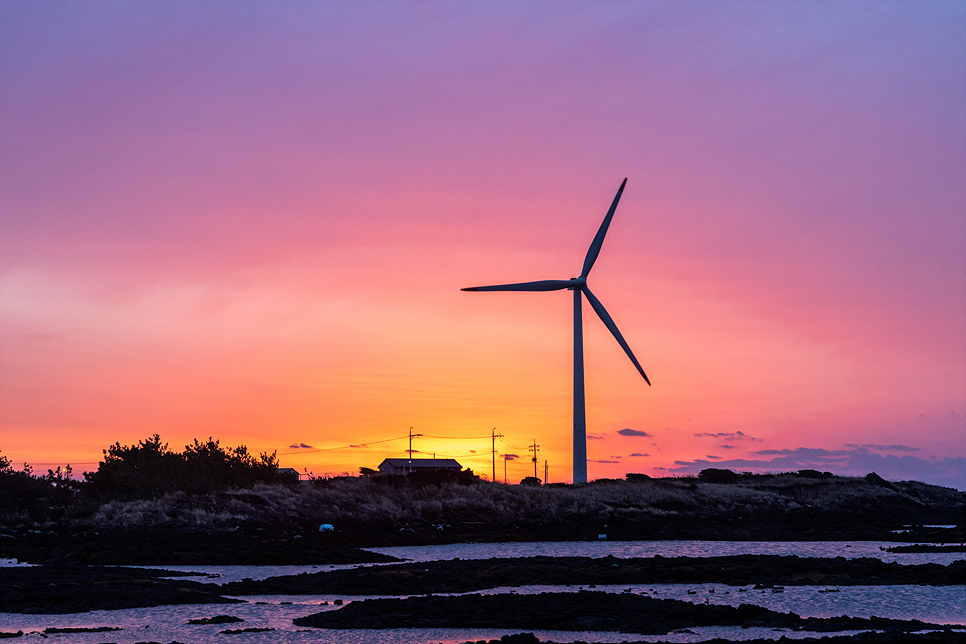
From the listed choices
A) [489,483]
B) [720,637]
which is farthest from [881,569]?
[489,483]

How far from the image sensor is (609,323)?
75000 millimetres

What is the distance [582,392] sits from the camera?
75.1 metres

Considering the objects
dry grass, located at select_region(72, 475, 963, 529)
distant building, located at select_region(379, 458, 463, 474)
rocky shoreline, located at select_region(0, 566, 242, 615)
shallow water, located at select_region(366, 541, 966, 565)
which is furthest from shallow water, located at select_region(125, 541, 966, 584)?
distant building, located at select_region(379, 458, 463, 474)

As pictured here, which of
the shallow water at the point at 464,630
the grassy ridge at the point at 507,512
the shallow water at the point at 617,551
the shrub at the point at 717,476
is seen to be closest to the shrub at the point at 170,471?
the grassy ridge at the point at 507,512

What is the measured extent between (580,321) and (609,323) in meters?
2.47

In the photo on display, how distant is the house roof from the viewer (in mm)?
130637

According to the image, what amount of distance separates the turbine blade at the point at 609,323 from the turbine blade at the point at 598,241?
195cm

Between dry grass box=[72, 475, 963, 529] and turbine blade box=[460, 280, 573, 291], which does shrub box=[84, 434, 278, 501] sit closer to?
dry grass box=[72, 475, 963, 529]

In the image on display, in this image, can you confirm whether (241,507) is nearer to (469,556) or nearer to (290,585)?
(469,556)

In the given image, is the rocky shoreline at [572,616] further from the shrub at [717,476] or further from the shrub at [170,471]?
the shrub at [717,476]

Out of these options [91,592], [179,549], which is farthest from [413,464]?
[91,592]

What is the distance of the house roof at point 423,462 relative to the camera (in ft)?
429

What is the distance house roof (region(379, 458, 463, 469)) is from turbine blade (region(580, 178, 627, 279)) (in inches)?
2346

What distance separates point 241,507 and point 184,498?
3.52 m
